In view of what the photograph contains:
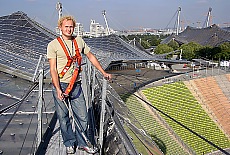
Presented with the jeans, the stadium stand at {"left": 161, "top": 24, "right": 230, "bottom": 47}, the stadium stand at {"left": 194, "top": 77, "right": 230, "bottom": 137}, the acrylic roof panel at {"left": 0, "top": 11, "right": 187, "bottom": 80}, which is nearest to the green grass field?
the stadium stand at {"left": 194, "top": 77, "right": 230, "bottom": 137}

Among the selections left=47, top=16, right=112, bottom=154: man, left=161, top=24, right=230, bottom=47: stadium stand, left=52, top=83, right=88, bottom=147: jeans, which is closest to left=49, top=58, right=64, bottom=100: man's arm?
left=47, top=16, right=112, bottom=154: man

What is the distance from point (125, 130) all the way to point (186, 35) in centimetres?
4995

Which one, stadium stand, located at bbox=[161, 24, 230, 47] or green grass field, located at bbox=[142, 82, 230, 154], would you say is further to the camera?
stadium stand, located at bbox=[161, 24, 230, 47]

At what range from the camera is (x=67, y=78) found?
6.02 feet

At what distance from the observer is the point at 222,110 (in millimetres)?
15547

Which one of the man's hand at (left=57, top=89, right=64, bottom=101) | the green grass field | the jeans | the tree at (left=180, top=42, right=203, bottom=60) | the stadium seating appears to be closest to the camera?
the man's hand at (left=57, top=89, right=64, bottom=101)

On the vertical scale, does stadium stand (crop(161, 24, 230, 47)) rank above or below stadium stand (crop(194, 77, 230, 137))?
above

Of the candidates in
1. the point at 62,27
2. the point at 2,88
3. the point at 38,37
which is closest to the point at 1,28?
the point at 38,37

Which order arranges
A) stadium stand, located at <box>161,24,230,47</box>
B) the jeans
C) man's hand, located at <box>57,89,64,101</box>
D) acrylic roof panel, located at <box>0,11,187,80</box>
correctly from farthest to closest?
1. stadium stand, located at <box>161,24,230,47</box>
2. acrylic roof panel, located at <box>0,11,187,80</box>
3. the jeans
4. man's hand, located at <box>57,89,64,101</box>

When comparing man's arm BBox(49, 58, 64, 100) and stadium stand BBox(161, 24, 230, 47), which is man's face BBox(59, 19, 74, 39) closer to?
man's arm BBox(49, 58, 64, 100)

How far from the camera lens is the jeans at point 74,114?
184 cm

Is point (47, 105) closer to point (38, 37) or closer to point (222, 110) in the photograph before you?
point (38, 37)

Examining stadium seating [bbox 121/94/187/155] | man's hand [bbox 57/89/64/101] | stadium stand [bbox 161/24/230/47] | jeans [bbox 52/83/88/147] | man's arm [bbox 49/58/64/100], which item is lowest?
stadium seating [bbox 121/94/187/155]

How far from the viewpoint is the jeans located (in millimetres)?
1842
